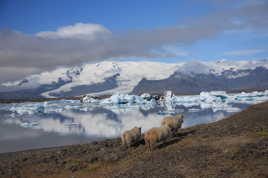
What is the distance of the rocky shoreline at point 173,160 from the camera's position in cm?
1024

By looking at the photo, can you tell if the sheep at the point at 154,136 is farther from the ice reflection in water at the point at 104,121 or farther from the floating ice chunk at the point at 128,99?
the floating ice chunk at the point at 128,99

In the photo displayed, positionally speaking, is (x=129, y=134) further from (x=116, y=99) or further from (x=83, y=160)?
(x=116, y=99)

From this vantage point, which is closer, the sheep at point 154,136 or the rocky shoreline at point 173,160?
the rocky shoreline at point 173,160

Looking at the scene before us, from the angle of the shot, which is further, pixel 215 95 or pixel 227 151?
pixel 215 95

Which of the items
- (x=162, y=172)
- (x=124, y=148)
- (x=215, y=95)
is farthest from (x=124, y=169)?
(x=215, y=95)

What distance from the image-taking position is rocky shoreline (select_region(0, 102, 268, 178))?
10.2m

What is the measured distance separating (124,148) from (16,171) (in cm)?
628

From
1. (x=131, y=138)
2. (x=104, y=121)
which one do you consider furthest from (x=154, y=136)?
(x=104, y=121)

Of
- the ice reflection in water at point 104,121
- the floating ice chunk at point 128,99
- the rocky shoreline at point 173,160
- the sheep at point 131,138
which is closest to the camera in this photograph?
the rocky shoreline at point 173,160

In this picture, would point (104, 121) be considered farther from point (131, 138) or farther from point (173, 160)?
point (173, 160)

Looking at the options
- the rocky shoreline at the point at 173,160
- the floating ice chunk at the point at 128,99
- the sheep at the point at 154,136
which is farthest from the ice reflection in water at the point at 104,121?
the floating ice chunk at the point at 128,99

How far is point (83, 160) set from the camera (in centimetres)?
1548

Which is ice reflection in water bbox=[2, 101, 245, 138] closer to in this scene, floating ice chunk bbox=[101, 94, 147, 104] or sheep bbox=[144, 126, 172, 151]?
sheep bbox=[144, 126, 172, 151]

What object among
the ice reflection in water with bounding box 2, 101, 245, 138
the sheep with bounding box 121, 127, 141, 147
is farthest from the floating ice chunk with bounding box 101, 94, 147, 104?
the sheep with bounding box 121, 127, 141, 147
